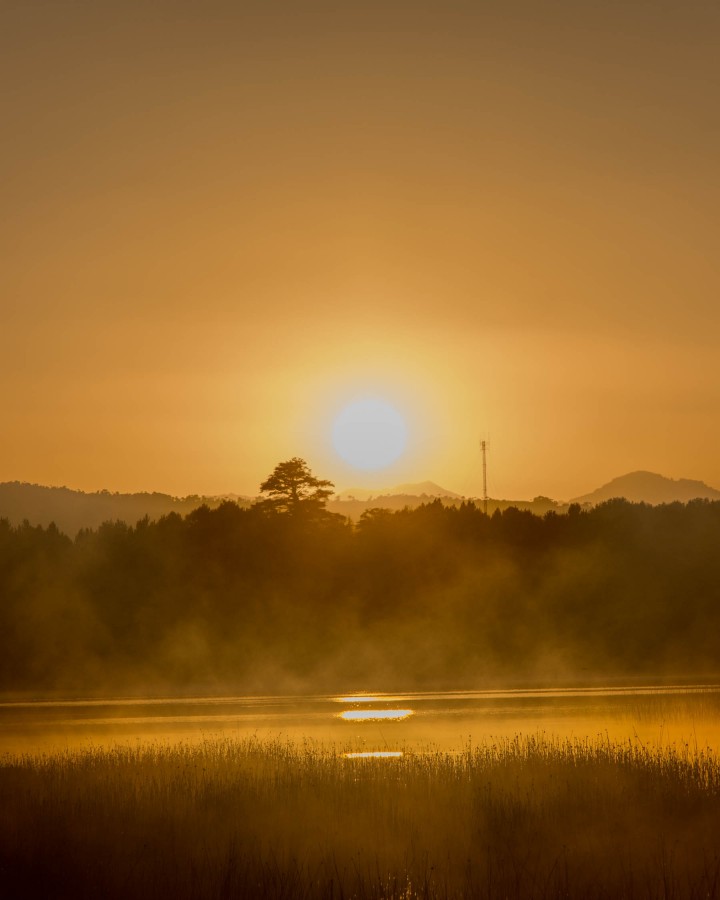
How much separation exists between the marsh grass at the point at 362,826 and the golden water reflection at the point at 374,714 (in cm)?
1632

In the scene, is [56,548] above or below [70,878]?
above

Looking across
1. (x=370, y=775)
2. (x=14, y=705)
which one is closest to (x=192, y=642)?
(x=14, y=705)

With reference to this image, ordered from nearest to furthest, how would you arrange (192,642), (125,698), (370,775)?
(370,775) < (125,698) < (192,642)

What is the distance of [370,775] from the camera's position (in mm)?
28516

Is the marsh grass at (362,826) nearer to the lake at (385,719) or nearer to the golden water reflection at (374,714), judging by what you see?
the lake at (385,719)

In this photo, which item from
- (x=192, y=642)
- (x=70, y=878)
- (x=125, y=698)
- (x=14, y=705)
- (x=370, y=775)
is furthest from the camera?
(x=192, y=642)

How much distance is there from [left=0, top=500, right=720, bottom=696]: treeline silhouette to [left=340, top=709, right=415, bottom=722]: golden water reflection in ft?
66.8

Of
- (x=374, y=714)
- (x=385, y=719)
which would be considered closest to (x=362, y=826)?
(x=385, y=719)

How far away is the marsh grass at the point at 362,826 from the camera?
19594 millimetres

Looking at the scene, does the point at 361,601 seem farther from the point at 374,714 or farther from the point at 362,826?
the point at 362,826

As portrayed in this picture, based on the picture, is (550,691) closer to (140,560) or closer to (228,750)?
(228,750)

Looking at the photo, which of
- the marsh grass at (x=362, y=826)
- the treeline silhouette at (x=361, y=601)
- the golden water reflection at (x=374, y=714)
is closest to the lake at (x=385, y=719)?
the golden water reflection at (x=374, y=714)

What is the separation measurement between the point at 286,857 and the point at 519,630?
232ft

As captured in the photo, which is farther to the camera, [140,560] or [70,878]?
[140,560]
